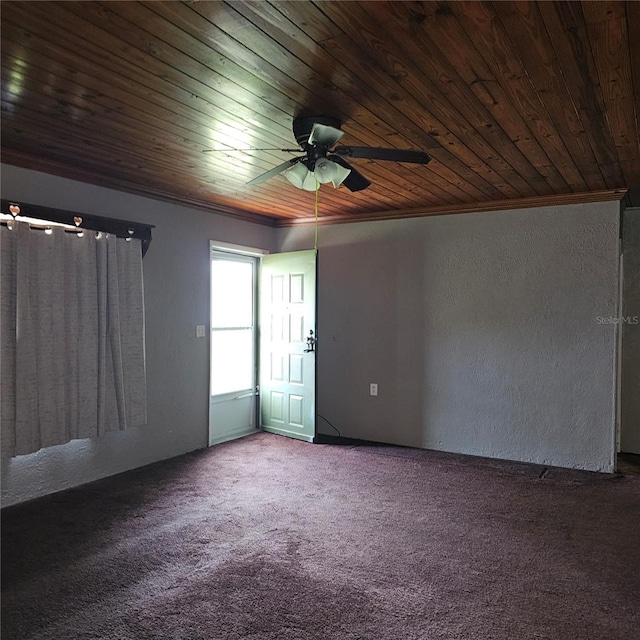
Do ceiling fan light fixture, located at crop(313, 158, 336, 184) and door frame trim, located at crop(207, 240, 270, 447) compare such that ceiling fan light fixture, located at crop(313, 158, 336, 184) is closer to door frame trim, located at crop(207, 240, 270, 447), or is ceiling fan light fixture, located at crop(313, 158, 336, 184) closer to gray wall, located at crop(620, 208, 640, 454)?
door frame trim, located at crop(207, 240, 270, 447)

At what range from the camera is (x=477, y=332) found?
15.2 ft

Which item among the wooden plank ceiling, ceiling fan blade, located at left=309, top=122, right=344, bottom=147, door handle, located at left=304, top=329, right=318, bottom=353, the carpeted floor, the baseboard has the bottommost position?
the carpeted floor

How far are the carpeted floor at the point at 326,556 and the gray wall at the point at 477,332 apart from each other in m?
0.52

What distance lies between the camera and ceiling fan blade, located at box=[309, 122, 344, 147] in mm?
2367

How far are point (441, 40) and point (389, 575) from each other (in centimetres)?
242

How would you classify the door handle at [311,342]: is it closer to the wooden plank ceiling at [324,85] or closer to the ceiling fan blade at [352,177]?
the wooden plank ceiling at [324,85]

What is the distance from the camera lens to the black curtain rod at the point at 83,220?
10.6ft

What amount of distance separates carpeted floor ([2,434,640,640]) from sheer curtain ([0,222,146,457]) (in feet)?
1.69

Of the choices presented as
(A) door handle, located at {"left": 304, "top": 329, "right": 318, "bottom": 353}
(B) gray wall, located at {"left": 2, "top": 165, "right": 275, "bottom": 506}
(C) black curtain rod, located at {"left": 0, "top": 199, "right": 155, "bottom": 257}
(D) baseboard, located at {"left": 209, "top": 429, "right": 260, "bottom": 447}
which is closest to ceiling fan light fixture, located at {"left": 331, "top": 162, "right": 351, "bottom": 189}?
(C) black curtain rod, located at {"left": 0, "top": 199, "right": 155, "bottom": 257}

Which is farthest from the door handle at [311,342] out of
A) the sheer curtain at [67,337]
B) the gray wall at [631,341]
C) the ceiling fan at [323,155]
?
the gray wall at [631,341]

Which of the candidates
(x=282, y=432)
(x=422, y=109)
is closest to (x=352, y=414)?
(x=282, y=432)

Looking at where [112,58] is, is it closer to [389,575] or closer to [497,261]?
[389,575]

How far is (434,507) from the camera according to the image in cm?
343

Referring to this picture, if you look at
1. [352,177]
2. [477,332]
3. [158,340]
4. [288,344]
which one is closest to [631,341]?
[477,332]
